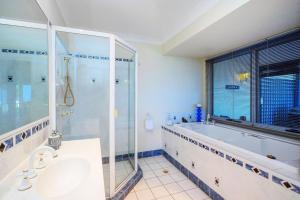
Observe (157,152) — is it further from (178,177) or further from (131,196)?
(131,196)

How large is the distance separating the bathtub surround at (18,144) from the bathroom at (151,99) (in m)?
0.01

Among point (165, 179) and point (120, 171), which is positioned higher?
point (120, 171)

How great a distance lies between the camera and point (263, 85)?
2.38 metres

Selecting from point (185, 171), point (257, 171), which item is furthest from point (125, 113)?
point (257, 171)

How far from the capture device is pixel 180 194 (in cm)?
201

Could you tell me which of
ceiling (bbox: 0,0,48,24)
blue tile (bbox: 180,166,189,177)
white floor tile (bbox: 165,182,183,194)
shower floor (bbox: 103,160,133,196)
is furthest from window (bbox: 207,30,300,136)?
ceiling (bbox: 0,0,48,24)

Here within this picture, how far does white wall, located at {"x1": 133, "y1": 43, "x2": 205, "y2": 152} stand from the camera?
308 centimetres

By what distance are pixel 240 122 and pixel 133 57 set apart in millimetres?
2241

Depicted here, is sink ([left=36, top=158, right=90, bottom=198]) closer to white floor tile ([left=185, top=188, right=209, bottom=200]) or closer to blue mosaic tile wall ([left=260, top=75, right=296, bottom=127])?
white floor tile ([left=185, top=188, right=209, bottom=200])

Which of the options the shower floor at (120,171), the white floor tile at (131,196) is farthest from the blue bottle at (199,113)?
the white floor tile at (131,196)

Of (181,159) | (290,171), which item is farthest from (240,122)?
(290,171)

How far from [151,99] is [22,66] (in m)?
2.23

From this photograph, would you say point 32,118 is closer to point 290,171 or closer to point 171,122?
point 290,171

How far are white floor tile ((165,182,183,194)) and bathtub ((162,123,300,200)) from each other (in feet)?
1.05
